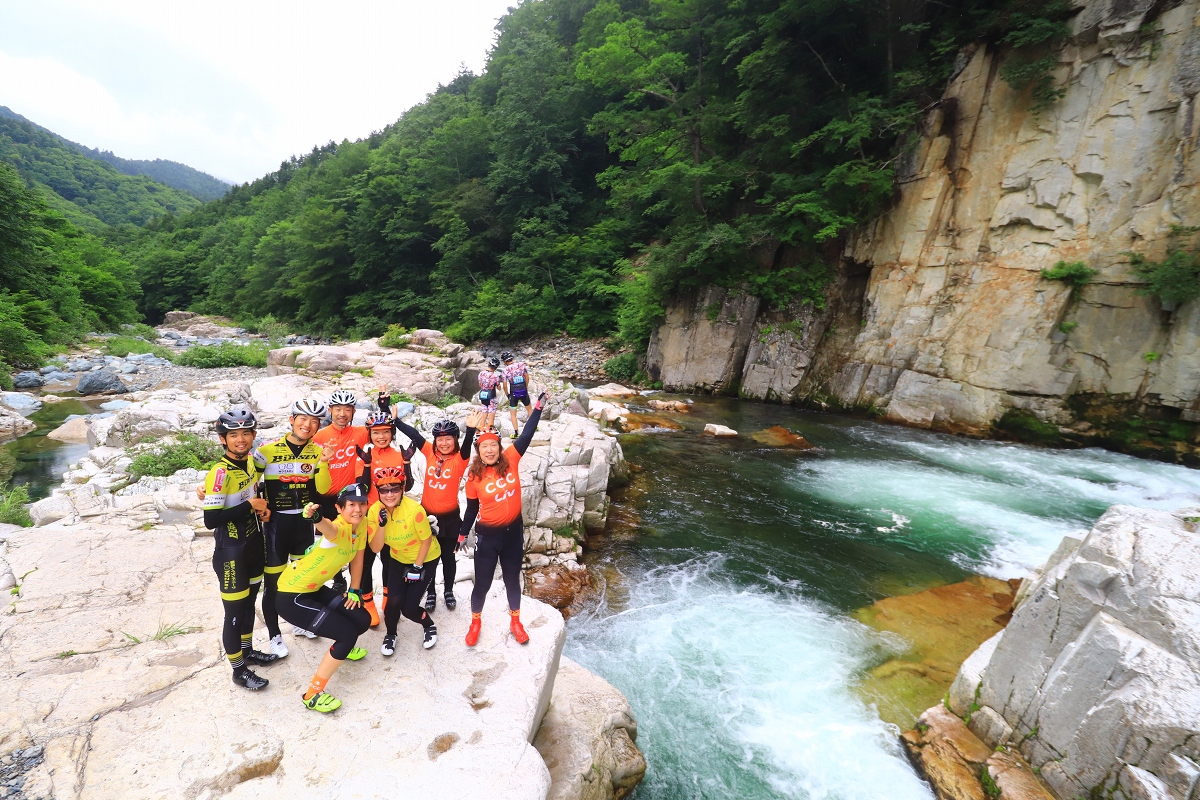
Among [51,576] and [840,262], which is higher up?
[840,262]

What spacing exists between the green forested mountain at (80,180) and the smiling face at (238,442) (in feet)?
323

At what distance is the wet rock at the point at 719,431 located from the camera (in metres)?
13.6

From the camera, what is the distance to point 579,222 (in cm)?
2898

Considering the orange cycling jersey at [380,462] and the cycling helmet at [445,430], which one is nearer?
the orange cycling jersey at [380,462]

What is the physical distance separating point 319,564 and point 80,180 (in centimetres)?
11811

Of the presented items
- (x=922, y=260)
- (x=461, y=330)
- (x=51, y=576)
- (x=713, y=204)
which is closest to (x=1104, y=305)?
(x=922, y=260)

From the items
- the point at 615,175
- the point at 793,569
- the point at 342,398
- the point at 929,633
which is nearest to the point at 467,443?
the point at 342,398

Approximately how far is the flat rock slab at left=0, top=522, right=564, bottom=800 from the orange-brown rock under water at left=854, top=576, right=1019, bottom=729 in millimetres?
3652

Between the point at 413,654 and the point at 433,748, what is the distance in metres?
0.94

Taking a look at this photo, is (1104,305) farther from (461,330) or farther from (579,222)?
(461,330)

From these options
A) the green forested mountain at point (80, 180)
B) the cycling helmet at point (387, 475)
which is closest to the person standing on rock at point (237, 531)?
the cycling helmet at point (387, 475)

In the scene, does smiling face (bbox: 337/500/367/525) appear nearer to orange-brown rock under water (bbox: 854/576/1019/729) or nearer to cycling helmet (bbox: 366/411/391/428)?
cycling helmet (bbox: 366/411/391/428)

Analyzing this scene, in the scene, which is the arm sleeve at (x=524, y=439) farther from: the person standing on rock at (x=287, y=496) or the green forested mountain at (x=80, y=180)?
the green forested mountain at (x=80, y=180)

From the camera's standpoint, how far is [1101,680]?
3.37m
